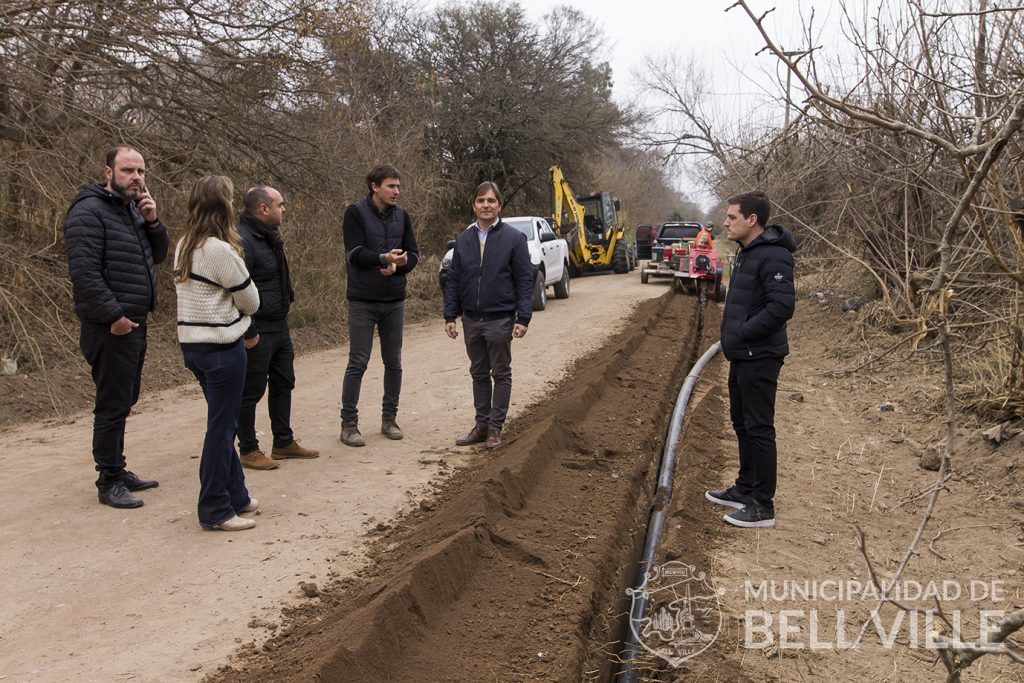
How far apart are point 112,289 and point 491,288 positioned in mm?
2743

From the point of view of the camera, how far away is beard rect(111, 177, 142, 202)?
17.6ft

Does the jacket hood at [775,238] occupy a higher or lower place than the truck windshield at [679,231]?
lower

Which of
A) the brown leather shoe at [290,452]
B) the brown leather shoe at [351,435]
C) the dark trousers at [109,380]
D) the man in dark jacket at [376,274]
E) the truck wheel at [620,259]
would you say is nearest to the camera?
the dark trousers at [109,380]

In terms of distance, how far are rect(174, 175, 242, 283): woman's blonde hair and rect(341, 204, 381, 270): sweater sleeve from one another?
5.74 ft

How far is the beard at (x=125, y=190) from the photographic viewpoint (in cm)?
535

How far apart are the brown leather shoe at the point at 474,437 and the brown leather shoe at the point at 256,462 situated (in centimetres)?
157

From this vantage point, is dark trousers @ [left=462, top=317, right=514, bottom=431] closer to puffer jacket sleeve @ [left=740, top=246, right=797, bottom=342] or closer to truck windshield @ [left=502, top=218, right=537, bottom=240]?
puffer jacket sleeve @ [left=740, top=246, right=797, bottom=342]

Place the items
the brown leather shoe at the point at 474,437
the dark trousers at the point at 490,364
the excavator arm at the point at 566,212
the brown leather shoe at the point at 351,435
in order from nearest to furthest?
the dark trousers at the point at 490,364 → the brown leather shoe at the point at 351,435 → the brown leather shoe at the point at 474,437 → the excavator arm at the point at 566,212

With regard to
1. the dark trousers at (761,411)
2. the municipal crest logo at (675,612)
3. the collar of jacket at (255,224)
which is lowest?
the municipal crest logo at (675,612)

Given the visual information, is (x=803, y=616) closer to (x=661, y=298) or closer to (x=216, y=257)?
(x=216, y=257)

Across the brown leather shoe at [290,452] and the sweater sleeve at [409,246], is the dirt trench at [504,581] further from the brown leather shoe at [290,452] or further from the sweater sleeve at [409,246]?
the sweater sleeve at [409,246]

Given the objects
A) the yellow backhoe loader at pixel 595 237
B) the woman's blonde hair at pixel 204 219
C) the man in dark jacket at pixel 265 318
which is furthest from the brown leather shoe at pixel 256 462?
the yellow backhoe loader at pixel 595 237

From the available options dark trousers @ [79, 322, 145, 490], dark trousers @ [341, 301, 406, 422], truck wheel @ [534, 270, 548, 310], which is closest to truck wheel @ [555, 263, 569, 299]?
truck wheel @ [534, 270, 548, 310]

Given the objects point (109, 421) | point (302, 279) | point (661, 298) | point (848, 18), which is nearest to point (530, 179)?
point (661, 298)
